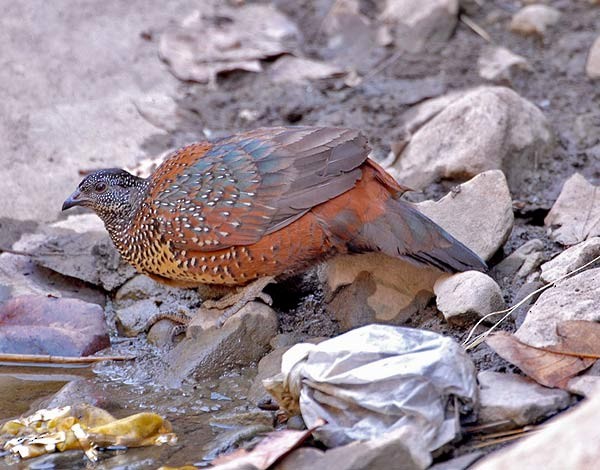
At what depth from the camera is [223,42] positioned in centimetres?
815

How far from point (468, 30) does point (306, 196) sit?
364 cm

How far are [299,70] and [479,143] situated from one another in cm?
231

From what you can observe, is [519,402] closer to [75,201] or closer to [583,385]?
[583,385]

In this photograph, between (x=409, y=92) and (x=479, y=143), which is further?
(x=409, y=92)

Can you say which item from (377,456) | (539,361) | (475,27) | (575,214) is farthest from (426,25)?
(377,456)

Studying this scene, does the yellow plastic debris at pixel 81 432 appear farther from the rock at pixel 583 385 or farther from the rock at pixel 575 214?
the rock at pixel 575 214

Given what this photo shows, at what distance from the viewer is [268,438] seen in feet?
12.7

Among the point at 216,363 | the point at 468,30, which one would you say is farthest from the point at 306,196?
Result: the point at 468,30

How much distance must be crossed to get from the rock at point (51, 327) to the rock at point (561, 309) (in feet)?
7.62

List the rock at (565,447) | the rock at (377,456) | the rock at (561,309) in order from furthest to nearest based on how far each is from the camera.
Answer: the rock at (561,309) → the rock at (377,456) → the rock at (565,447)

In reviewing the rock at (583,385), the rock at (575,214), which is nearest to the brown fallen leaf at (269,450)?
the rock at (583,385)

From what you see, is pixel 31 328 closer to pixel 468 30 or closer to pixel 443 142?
pixel 443 142

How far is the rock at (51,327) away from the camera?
5.36m

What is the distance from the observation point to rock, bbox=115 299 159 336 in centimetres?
561
